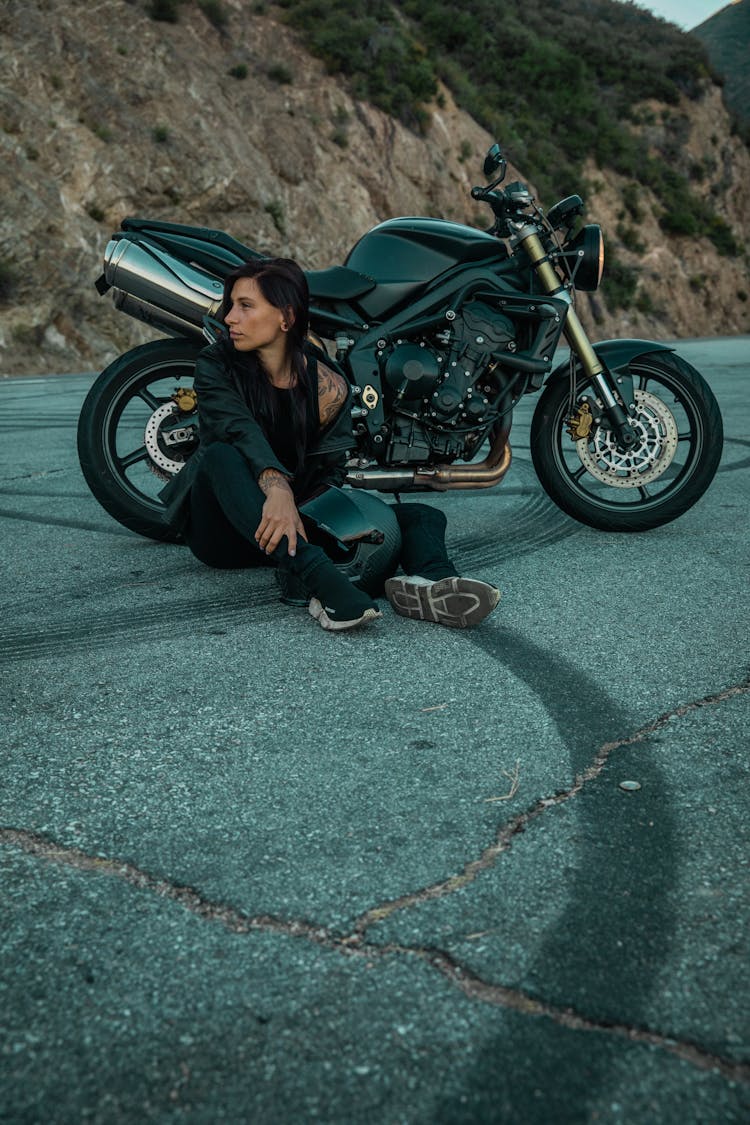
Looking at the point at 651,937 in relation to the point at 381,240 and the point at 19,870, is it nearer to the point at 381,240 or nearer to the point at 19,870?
the point at 19,870

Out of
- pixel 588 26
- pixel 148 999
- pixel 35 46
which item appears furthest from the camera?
pixel 588 26

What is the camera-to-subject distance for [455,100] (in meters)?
37.9

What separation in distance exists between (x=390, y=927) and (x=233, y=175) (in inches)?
1089

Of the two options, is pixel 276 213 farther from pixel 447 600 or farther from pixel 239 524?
pixel 447 600

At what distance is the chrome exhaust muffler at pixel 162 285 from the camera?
4180mm

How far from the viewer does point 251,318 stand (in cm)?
334

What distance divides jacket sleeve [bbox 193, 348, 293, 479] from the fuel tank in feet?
3.49

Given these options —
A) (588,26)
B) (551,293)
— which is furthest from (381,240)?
(588,26)

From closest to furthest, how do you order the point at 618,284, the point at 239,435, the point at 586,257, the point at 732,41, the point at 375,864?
1. the point at 375,864
2. the point at 239,435
3. the point at 586,257
4. the point at 618,284
5. the point at 732,41

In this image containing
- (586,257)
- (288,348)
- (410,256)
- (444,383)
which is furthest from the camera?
(586,257)

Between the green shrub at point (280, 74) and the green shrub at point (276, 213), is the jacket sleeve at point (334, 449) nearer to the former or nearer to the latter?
the green shrub at point (276, 213)

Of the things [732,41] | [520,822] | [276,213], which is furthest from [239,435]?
[732,41]

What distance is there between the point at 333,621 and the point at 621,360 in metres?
2.01

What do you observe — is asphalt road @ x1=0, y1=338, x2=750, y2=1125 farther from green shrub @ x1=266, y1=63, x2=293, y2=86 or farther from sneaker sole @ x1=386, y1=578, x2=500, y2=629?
green shrub @ x1=266, y1=63, x2=293, y2=86
